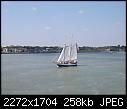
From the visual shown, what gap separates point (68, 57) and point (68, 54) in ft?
0.92

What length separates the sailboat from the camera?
2056 cm

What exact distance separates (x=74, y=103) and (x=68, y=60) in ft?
57.9

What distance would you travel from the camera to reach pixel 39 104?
3635 mm

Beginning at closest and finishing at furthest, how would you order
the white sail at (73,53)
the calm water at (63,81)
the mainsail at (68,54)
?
1. the calm water at (63,81)
2. the mainsail at (68,54)
3. the white sail at (73,53)

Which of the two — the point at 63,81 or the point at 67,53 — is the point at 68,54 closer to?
the point at 67,53

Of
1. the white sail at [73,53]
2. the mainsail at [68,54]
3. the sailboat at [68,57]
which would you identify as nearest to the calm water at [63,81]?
the sailboat at [68,57]

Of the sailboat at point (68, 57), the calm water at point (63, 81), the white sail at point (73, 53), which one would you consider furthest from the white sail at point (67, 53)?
the calm water at point (63, 81)

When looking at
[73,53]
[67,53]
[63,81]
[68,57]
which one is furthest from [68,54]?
[63,81]

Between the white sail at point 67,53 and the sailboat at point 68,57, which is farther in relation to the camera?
the white sail at point 67,53

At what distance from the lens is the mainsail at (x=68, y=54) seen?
69.4 feet

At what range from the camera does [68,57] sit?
70.0 ft

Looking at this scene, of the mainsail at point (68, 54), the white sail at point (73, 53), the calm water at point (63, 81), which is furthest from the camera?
the white sail at point (73, 53)

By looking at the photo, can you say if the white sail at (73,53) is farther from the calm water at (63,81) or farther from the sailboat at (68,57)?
the calm water at (63,81)

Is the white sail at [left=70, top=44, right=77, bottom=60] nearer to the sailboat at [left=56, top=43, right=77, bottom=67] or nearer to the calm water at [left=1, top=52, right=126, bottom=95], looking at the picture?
the sailboat at [left=56, top=43, right=77, bottom=67]
